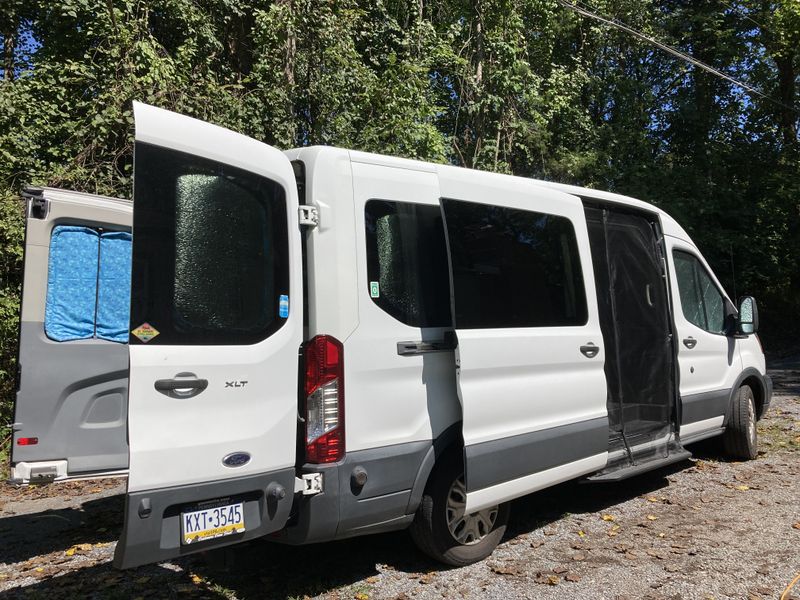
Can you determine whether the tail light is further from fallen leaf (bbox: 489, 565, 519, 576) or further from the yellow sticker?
fallen leaf (bbox: 489, 565, 519, 576)

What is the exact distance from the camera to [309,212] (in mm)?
3426

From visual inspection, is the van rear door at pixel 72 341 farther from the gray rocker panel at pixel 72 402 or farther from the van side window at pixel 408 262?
the van side window at pixel 408 262

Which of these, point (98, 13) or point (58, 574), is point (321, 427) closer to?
point (58, 574)

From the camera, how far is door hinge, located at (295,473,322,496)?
10.7ft

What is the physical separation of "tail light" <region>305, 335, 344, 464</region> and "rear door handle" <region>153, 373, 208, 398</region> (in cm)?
58

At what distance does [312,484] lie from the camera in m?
3.26

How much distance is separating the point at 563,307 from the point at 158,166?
2.94 meters

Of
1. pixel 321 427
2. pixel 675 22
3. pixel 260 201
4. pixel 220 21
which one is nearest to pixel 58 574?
pixel 321 427

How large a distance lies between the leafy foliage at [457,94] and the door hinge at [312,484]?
6.42 meters

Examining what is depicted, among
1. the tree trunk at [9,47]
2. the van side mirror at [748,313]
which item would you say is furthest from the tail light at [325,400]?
the tree trunk at [9,47]

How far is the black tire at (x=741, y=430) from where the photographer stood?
6.54 meters

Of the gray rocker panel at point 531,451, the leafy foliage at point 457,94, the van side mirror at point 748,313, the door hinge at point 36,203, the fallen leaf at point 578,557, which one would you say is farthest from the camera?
the leafy foliage at point 457,94

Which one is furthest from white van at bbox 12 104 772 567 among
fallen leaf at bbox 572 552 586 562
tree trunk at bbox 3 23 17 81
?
tree trunk at bbox 3 23 17 81

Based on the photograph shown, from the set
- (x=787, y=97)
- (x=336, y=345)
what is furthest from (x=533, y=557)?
(x=787, y=97)
